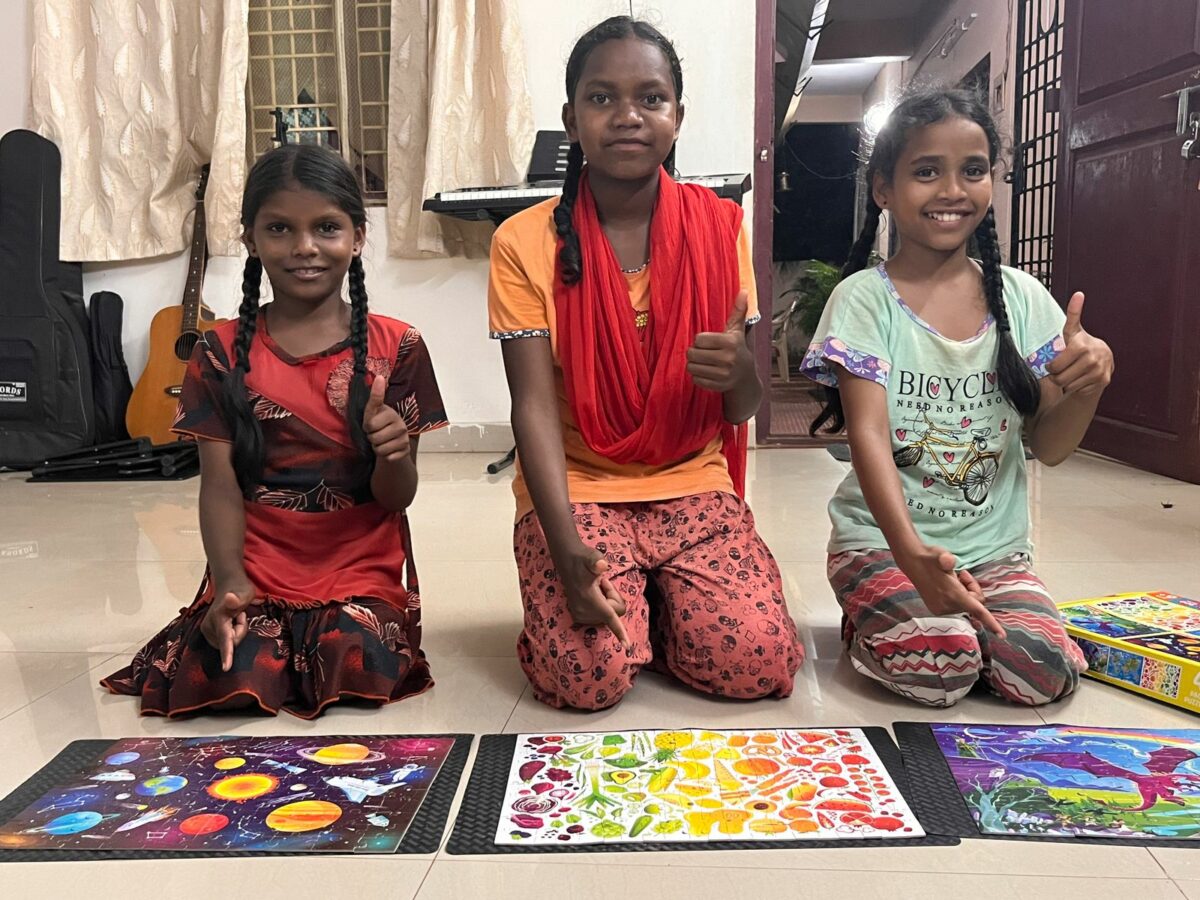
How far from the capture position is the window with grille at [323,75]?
3.67 meters

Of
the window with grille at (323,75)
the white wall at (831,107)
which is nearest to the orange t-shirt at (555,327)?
the window with grille at (323,75)

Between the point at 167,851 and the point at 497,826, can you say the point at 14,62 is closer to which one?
the point at 167,851

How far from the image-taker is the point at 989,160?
4.51 ft

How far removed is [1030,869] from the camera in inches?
34.6

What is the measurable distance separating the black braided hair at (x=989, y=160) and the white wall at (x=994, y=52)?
3.67 m

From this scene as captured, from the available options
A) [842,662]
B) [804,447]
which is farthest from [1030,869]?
[804,447]

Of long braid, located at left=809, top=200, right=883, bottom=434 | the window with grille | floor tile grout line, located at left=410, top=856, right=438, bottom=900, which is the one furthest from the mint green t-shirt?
the window with grille

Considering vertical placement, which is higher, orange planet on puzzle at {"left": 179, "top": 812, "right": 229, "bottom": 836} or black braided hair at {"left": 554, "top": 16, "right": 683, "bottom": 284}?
black braided hair at {"left": 554, "top": 16, "right": 683, "bottom": 284}

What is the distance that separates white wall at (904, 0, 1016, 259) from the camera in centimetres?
546

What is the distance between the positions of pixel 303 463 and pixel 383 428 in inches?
6.3

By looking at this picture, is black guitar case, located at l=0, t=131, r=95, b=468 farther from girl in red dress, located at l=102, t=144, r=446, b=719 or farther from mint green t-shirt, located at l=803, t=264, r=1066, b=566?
mint green t-shirt, located at l=803, t=264, r=1066, b=566

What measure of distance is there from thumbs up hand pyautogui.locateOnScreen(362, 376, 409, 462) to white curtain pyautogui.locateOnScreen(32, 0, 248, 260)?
2643 mm

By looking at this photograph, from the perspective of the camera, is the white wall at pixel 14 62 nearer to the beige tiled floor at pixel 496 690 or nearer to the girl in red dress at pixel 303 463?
the beige tiled floor at pixel 496 690

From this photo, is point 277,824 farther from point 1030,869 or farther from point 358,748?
point 1030,869
